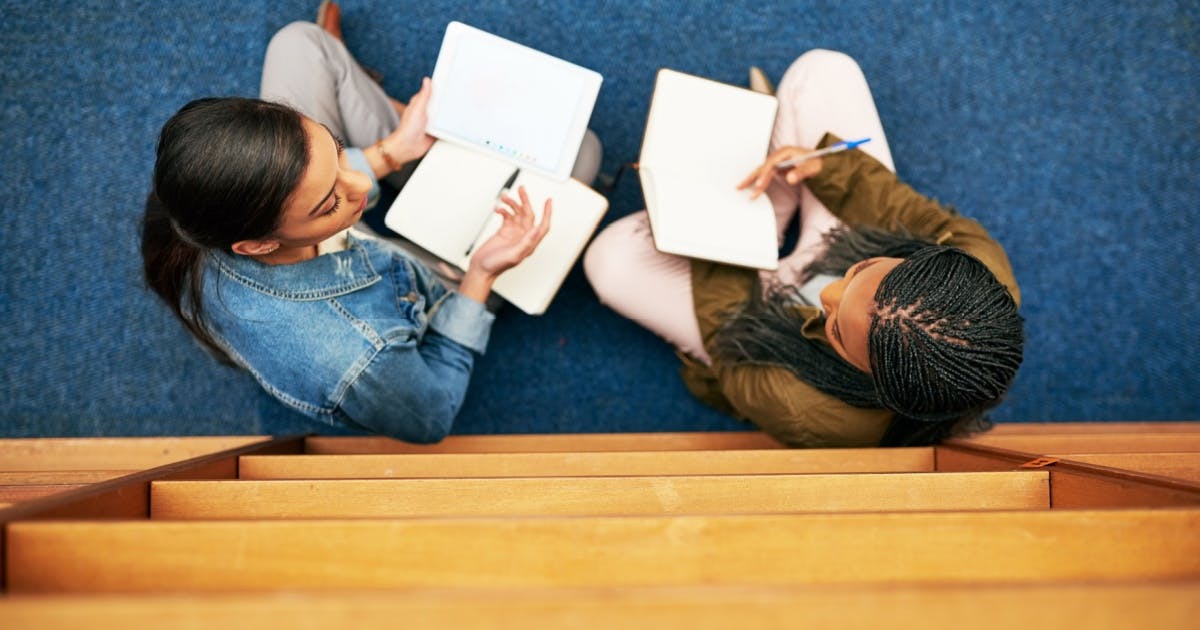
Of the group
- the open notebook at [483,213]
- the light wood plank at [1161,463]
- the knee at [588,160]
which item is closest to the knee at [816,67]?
the knee at [588,160]

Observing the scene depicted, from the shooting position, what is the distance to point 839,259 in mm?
1198

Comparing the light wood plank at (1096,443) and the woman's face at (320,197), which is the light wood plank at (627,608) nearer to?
the woman's face at (320,197)

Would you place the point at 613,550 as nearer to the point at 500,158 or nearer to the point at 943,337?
the point at 943,337

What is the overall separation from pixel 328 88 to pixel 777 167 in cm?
80

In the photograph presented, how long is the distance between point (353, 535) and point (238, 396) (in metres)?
1.11

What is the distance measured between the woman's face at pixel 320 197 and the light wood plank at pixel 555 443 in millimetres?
481

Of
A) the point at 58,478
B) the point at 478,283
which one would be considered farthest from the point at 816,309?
the point at 58,478

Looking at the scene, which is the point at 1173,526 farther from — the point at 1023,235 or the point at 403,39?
the point at 403,39

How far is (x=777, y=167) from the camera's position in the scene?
1310 mm

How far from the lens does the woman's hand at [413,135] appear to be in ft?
4.01

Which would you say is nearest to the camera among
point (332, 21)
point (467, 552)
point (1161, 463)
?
point (467, 552)

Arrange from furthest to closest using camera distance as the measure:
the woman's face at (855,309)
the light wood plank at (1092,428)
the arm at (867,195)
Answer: the light wood plank at (1092,428), the arm at (867,195), the woman's face at (855,309)

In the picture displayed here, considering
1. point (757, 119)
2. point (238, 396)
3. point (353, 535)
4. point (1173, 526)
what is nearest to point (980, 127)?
point (757, 119)

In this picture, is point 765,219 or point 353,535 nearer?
point 353,535
